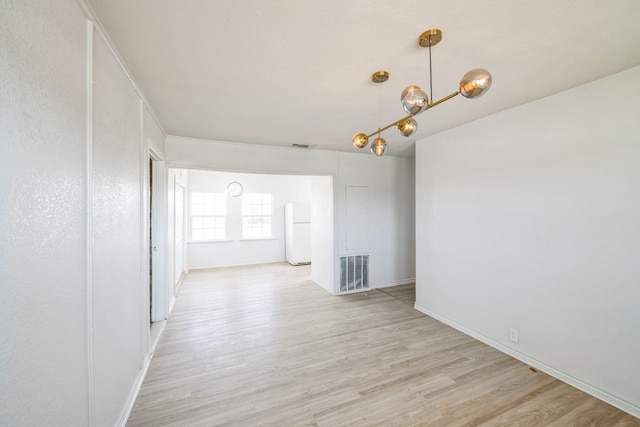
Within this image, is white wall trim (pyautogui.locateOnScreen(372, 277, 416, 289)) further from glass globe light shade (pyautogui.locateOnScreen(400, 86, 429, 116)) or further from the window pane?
the window pane

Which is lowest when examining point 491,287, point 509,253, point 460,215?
point 491,287

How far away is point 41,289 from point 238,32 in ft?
5.10

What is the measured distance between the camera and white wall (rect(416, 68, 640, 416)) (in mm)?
1907

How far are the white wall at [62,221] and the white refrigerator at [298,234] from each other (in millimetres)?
5060

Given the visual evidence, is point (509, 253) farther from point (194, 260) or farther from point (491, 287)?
point (194, 260)

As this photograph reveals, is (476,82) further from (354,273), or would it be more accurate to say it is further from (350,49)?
(354,273)

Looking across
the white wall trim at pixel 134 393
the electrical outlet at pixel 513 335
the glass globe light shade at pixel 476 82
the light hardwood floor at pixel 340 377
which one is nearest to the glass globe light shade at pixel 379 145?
the glass globe light shade at pixel 476 82

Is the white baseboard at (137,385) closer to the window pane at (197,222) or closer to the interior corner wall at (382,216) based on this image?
the interior corner wall at (382,216)

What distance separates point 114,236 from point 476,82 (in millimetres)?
2277

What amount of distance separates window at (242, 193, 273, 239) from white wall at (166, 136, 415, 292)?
3073 mm

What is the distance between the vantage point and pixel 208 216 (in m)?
6.60

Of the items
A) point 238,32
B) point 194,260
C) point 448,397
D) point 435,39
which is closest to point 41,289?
point 238,32

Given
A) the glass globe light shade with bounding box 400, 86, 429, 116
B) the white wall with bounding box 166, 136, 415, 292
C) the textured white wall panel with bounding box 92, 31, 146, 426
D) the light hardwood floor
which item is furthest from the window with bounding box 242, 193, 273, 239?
the glass globe light shade with bounding box 400, 86, 429, 116

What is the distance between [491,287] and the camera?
279 centimetres
